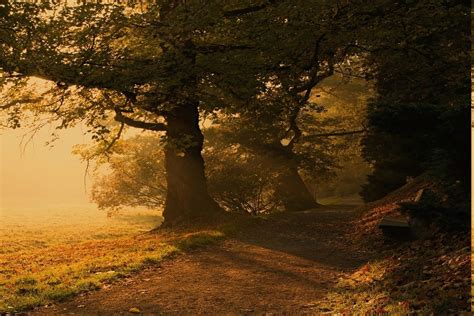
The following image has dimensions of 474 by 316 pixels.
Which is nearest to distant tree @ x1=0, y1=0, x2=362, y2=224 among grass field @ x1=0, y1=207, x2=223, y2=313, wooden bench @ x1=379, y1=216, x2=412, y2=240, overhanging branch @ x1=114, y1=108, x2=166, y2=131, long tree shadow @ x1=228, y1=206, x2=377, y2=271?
overhanging branch @ x1=114, y1=108, x2=166, y2=131

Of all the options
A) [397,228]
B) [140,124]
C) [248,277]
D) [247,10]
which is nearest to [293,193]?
[140,124]

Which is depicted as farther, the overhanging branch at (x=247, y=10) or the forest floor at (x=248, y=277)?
the overhanging branch at (x=247, y=10)

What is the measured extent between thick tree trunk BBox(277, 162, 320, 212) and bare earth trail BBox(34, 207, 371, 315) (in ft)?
55.9

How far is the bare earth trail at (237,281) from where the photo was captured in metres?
8.95

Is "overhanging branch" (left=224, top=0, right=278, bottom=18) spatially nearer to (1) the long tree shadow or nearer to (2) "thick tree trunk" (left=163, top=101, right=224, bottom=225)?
(2) "thick tree trunk" (left=163, top=101, right=224, bottom=225)

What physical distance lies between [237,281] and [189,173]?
475 inches

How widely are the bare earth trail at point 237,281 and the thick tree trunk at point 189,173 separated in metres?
5.72

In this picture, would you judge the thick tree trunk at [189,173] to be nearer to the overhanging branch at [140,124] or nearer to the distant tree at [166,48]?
the overhanging branch at [140,124]

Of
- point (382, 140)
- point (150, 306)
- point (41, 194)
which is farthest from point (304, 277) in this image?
A: point (41, 194)

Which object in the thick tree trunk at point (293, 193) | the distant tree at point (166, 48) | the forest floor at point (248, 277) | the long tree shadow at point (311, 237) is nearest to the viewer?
the forest floor at point (248, 277)

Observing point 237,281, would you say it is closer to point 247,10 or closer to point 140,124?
point 247,10

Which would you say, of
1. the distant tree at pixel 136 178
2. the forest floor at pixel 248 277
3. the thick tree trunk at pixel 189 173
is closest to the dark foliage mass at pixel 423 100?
the forest floor at pixel 248 277

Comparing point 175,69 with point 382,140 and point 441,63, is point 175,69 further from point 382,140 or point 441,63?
point 382,140

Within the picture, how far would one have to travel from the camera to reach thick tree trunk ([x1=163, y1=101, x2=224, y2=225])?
22.0 meters
